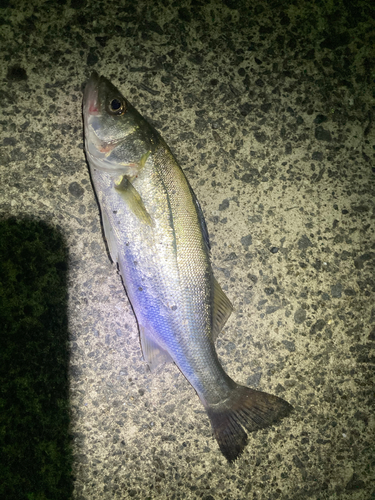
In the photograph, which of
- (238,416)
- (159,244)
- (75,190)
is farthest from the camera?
(75,190)

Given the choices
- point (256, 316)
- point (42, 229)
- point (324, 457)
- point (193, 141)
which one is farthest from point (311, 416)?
point (42, 229)

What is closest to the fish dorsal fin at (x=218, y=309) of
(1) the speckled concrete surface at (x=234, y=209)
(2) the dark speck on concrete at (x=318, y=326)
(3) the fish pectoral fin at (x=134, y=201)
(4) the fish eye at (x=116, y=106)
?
(1) the speckled concrete surface at (x=234, y=209)

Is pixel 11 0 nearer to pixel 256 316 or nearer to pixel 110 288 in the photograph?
pixel 110 288

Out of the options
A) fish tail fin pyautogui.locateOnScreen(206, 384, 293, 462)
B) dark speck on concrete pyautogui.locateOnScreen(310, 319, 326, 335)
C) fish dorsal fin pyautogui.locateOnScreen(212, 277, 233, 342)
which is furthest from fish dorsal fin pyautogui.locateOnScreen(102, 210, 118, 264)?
dark speck on concrete pyautogui.locateOnScreen(310, 319, 326, 335)

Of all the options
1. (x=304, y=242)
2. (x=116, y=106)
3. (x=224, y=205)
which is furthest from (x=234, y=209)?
(x=116, y=106)

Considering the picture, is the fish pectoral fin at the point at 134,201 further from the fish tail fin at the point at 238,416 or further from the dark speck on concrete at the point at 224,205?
the fish tail fin at the point at 238,416

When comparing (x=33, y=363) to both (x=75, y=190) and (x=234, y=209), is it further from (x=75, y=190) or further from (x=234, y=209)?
(x=234, y=209)
